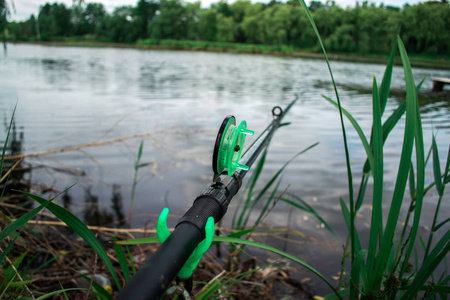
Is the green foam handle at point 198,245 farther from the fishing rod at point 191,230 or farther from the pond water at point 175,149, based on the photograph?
the pond water at point 175,149

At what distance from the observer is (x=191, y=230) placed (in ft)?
1.85

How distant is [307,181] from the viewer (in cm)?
420

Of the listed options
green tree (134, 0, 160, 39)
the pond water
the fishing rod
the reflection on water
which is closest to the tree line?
green tree (134, 0, 160, 39)

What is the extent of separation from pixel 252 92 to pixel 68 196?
9067 mm

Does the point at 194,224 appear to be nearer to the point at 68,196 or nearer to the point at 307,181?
the point at 68,196

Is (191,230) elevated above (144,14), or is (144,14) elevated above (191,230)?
(144,14)

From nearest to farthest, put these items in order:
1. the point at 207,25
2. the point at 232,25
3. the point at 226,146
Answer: the point at 226,146 < the point at 232,25 < the point at 207,25

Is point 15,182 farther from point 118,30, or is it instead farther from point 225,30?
point 118,30

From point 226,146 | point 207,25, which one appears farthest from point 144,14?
point 226,146

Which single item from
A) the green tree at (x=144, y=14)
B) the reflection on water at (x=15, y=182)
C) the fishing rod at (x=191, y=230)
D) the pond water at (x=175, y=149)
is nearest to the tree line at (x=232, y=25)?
the green tree at (x=144, y=14)

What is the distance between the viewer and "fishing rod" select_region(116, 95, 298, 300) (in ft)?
1.47

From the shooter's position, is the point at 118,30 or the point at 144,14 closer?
the point at 118,30

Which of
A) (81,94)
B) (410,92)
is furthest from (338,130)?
(81,94)

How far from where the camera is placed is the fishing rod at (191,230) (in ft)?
1.47
